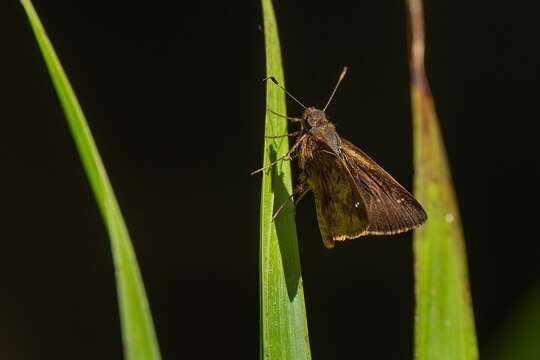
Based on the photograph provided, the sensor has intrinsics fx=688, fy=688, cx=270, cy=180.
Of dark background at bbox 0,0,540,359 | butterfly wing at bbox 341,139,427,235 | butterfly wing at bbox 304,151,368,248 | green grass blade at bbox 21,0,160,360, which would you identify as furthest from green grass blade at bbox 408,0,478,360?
dark background at bbox 0,0,540,359

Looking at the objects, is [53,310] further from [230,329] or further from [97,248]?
[230,329]

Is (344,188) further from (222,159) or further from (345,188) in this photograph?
(222,159)

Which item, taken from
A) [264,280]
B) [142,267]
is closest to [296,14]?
[142,267]

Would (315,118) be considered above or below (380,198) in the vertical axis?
above

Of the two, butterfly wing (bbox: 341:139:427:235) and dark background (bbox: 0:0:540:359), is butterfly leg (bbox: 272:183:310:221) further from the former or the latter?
dark background (bbox: 0:0:540:359)

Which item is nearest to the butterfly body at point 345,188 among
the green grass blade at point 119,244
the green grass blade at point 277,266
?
the green grass blade at point 277,266

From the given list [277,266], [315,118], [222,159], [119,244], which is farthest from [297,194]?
[222,159]
